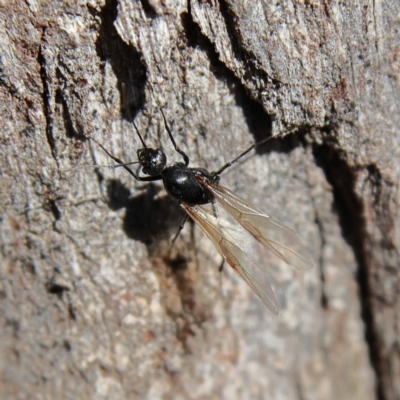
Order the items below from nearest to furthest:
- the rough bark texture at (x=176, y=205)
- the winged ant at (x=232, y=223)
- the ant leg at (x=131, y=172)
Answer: the rough bark texture at (x=176, y=205)
the ant leg at (x=131, y=172)
the winged ant at (x=232, y=223)

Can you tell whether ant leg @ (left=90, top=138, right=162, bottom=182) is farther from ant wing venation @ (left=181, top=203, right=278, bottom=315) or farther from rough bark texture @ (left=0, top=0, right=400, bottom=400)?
ant wing venation @ (left=181, top=203, right=278, bottom=315)

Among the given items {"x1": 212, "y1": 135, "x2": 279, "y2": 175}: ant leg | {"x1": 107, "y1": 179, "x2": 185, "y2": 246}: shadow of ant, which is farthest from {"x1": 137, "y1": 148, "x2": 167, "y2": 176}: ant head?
{"x1": 212, "y1": 135, "x2": 279, "y2": 175}: ant leg

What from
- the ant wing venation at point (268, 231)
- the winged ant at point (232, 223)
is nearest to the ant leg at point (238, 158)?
the winged ant at point (232, 223)

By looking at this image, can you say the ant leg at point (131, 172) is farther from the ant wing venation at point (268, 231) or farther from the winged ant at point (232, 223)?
the ant wing venation at point (268, 231)

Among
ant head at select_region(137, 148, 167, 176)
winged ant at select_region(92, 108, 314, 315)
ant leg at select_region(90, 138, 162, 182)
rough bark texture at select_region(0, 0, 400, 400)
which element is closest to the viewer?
rough bark texture at select_region(0, 0, 400, 400)

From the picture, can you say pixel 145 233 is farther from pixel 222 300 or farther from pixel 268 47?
pixel 268 47

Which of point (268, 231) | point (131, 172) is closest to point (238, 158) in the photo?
point (268, 231)

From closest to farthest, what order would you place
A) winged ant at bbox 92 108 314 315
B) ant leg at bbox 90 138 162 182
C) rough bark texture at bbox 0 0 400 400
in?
rough bark texture at bbox 0 0 400 400 → ant leg at bbox 90 138 162 182 → winged ant at bbox 92 108 314 315

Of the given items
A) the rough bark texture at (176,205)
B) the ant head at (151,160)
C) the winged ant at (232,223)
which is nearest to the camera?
the rough bark texture at (176,205)
